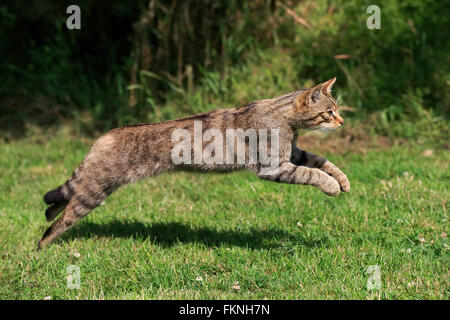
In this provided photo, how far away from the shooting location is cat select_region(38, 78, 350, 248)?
188 inches

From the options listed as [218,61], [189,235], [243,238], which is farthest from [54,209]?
[218,61]

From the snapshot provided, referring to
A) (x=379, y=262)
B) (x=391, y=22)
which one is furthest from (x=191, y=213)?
(x=391, y=22)

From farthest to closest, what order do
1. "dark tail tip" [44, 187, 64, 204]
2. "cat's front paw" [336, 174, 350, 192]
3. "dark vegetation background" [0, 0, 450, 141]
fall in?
"dark vegetation background" [0, 0, 450, 141], "dark tail tip" [44, 187, 64, 204], "cat's front paw" [336, 174, 350, 192]

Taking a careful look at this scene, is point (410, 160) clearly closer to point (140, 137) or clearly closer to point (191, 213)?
point (191, 213)

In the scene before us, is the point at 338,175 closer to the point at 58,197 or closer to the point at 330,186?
the point at 330,186

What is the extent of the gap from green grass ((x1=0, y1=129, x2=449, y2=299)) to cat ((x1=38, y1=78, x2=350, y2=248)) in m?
0.52

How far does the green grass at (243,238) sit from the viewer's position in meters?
4.16

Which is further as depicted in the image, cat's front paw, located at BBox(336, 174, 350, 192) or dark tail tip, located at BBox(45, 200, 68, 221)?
dark tail tip, located at BBox(45, 200, 68, 221)

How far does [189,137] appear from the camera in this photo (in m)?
4.83

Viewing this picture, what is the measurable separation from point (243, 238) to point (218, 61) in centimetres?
441

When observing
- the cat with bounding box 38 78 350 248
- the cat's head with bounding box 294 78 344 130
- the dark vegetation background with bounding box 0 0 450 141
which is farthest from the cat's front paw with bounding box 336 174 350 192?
the dark vegetation background with bounding box 0 0 450 141

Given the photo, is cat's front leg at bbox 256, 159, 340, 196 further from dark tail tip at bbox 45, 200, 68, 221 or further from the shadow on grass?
dark tail tip at bbox 45, 200, 68, 221

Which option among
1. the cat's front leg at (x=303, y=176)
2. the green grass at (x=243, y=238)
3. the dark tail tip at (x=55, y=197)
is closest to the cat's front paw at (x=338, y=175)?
the cat's front leg at (x=303, y=176)

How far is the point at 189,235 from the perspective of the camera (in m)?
5.33
